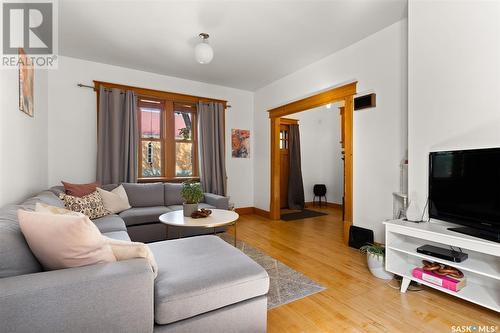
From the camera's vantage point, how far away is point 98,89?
3949 millimetres

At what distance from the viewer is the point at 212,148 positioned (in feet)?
15.7

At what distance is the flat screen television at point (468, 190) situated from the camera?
5.93 feet

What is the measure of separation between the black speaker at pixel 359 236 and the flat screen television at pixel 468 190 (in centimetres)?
93

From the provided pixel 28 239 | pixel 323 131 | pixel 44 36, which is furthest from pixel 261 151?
pixel 28 239

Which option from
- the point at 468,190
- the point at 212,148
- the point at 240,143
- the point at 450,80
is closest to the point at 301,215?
the point at 240,143

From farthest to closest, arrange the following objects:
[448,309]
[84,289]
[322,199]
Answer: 1. [322,199]
2. [448,309]
3. [84,289]

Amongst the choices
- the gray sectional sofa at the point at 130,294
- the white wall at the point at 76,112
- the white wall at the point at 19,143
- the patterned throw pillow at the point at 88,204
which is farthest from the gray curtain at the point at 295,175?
the white wall at the point at 19,143

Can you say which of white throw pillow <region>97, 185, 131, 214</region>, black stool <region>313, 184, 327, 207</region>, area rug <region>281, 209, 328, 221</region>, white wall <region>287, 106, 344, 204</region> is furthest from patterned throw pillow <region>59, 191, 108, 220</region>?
black stool <region>313, 184, 327, 207</region>

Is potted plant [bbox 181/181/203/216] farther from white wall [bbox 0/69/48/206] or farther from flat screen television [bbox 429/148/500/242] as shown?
flat screen television [bbox 429/148/500/242]

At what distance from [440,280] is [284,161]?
4.46 m

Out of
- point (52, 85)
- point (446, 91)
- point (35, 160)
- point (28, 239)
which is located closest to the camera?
point (28, 239)

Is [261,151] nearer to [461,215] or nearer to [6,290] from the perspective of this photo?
[461,215]

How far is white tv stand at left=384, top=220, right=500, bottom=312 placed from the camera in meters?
1.74

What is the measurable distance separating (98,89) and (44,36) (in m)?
1.02
